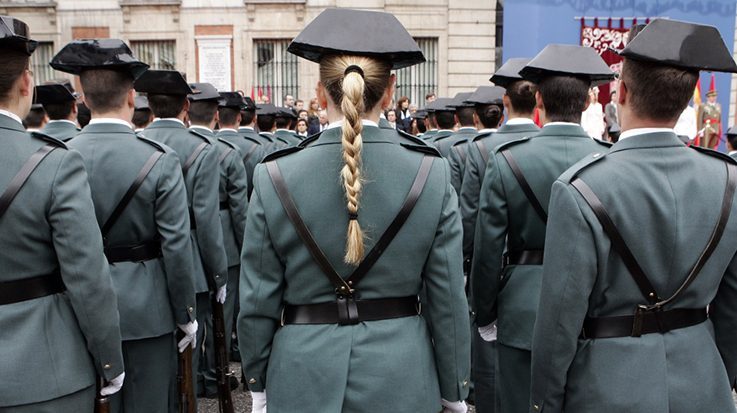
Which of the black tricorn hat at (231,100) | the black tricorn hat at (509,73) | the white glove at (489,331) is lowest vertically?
the white glove at (489,331)

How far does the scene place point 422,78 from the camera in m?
21.4

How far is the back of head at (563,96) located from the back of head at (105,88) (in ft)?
7.22

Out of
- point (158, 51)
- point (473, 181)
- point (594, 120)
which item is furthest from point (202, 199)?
point (158, 51)

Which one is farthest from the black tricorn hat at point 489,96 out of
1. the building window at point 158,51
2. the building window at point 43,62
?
the building window at point 43,62

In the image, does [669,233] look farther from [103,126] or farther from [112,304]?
[103,126]

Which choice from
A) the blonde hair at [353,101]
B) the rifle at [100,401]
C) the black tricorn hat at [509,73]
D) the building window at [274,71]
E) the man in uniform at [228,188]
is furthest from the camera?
the building window at [274,71]

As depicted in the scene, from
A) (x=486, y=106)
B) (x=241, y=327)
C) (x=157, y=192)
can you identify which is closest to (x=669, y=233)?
(x=241, y=327)

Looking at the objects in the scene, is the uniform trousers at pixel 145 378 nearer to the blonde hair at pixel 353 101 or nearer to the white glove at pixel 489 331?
the white glove at pixel 489 331

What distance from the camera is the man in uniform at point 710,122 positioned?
59.9 ft

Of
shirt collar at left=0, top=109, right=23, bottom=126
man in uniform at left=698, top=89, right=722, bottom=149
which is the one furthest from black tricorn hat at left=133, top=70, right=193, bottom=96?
man in uniform at left=698, top=89, right=722, bottom=149

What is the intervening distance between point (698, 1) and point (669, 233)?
68.4 feet

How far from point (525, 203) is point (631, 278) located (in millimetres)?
1291

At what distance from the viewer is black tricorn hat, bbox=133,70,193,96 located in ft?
15.8

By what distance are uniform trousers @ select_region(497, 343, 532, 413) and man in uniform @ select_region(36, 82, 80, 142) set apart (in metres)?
3.31
